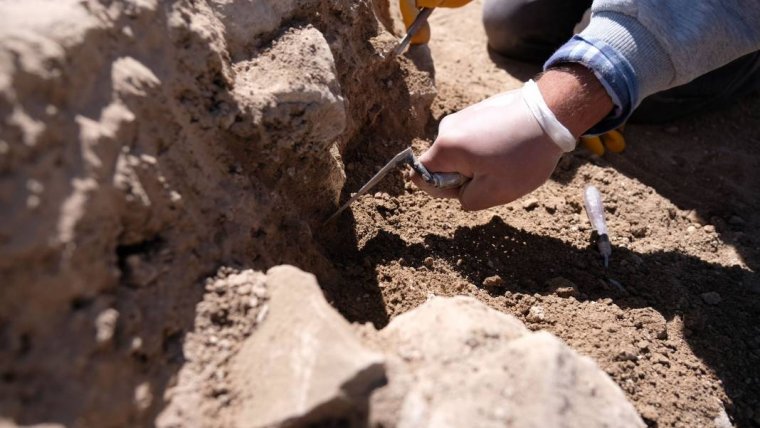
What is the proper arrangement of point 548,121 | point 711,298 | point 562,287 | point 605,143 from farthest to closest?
point 605,143 < point 711,298 < point 562,287 < point 548,121

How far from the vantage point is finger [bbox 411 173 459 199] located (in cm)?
158

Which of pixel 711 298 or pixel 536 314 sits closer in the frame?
pixel 536 314

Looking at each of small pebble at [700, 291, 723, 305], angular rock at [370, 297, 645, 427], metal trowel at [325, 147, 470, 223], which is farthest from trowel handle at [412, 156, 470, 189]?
small pebble at [700, 291, 723, 305]

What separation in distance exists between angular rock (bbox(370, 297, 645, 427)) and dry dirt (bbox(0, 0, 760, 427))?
27 centimetres

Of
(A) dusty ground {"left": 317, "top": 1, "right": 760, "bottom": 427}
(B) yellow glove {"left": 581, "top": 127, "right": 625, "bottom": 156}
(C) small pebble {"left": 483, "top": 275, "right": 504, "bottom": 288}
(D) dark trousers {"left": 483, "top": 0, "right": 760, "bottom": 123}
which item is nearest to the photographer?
(A) dusty ground {"left": 317, "top": 1, "right": 760, "bottom": 427}

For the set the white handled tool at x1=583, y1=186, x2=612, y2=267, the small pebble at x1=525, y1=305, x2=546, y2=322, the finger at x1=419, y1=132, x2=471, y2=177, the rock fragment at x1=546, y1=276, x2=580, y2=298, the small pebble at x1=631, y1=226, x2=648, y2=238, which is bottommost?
the small pebble at x1=631, y1=226, x2=648, y2=238

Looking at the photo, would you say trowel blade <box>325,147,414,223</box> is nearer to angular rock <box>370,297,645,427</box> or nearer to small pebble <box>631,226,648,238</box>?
angular rock <box>370,297,645,427</box>

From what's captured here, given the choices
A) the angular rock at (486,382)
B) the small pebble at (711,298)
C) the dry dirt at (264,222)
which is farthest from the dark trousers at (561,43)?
the angular rock at (486,382)

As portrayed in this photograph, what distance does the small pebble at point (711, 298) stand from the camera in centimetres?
175

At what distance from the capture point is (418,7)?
206 centimetres

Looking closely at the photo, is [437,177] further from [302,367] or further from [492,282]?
[302,367]

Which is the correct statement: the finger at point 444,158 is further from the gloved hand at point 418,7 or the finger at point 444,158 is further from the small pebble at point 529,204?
the gloved hand at point 418,7

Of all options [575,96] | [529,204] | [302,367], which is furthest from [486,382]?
[529,204]

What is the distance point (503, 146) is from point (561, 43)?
132cm
